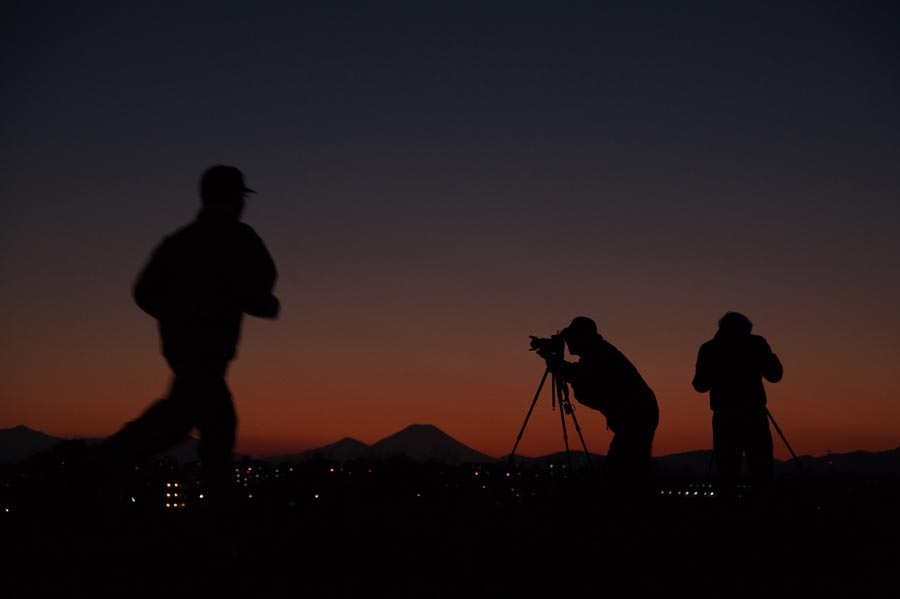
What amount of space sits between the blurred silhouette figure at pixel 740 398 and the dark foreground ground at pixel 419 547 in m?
2.09

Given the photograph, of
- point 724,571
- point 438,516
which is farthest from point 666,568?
point 438,516

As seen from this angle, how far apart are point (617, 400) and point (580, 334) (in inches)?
28.7

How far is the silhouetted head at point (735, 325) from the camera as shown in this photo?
33.6 ft

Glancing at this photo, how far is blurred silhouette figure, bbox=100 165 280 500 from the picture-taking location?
4797mm

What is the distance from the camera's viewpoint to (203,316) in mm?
4836

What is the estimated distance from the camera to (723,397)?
10336 mm

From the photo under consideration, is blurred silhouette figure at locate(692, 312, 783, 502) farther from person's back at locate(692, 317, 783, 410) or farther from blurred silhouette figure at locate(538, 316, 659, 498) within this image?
blurred silhouette figure at locate(538, 316, 659, 498)

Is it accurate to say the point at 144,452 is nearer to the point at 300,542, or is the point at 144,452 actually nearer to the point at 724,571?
the point at 300,542

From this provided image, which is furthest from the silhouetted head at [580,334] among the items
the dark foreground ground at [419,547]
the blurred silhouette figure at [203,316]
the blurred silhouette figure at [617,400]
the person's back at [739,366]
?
the blurred silhouette figure at [203,316]

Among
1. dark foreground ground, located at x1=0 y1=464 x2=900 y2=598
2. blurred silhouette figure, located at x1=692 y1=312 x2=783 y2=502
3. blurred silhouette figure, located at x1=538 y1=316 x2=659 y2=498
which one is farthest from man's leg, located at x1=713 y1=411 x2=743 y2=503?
dark foreground ground, located at x1=0 y1=464 x2=900 y2=598

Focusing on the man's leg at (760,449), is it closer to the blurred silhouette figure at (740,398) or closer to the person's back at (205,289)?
the blurred silhouette figure at (740,398)

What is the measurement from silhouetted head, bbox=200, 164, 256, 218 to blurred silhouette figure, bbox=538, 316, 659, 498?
186 inches

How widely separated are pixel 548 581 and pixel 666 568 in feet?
2.85

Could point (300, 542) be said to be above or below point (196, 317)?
below
